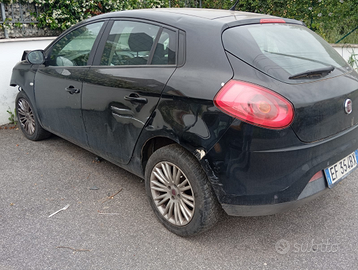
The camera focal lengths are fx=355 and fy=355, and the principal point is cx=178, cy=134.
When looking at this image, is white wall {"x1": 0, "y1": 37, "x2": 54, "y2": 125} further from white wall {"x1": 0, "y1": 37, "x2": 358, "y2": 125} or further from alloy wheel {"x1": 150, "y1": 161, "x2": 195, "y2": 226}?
alloy wheel {"x1": 150, "y1": 161, "x2": 195, "y2": 226}

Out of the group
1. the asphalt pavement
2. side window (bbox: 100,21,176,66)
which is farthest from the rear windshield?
the asphalt pavement

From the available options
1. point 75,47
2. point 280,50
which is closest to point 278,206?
point 280,50

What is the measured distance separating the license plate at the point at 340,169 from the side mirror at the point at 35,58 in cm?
333

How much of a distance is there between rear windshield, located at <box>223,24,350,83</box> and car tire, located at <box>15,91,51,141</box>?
3115mm

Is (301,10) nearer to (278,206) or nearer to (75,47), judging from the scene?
(75,47)

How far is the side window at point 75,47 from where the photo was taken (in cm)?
362

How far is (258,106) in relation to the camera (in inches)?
89.5

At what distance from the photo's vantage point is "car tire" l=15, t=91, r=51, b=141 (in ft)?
15.5

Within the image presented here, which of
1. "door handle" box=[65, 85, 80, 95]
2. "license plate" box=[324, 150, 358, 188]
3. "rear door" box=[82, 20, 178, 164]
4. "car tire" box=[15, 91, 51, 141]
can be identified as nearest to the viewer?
"license plate" box=[324, 150, 358, 188]

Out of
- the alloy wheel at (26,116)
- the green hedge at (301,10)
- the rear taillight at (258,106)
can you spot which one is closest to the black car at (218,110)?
the rear taillight at (258,106)

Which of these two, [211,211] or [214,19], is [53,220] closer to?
A: [211,211]

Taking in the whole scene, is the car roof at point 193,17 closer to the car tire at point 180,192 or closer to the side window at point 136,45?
the side window at point 136,45

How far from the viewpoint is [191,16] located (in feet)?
9.48

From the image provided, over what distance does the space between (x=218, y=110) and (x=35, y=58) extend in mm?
2738
